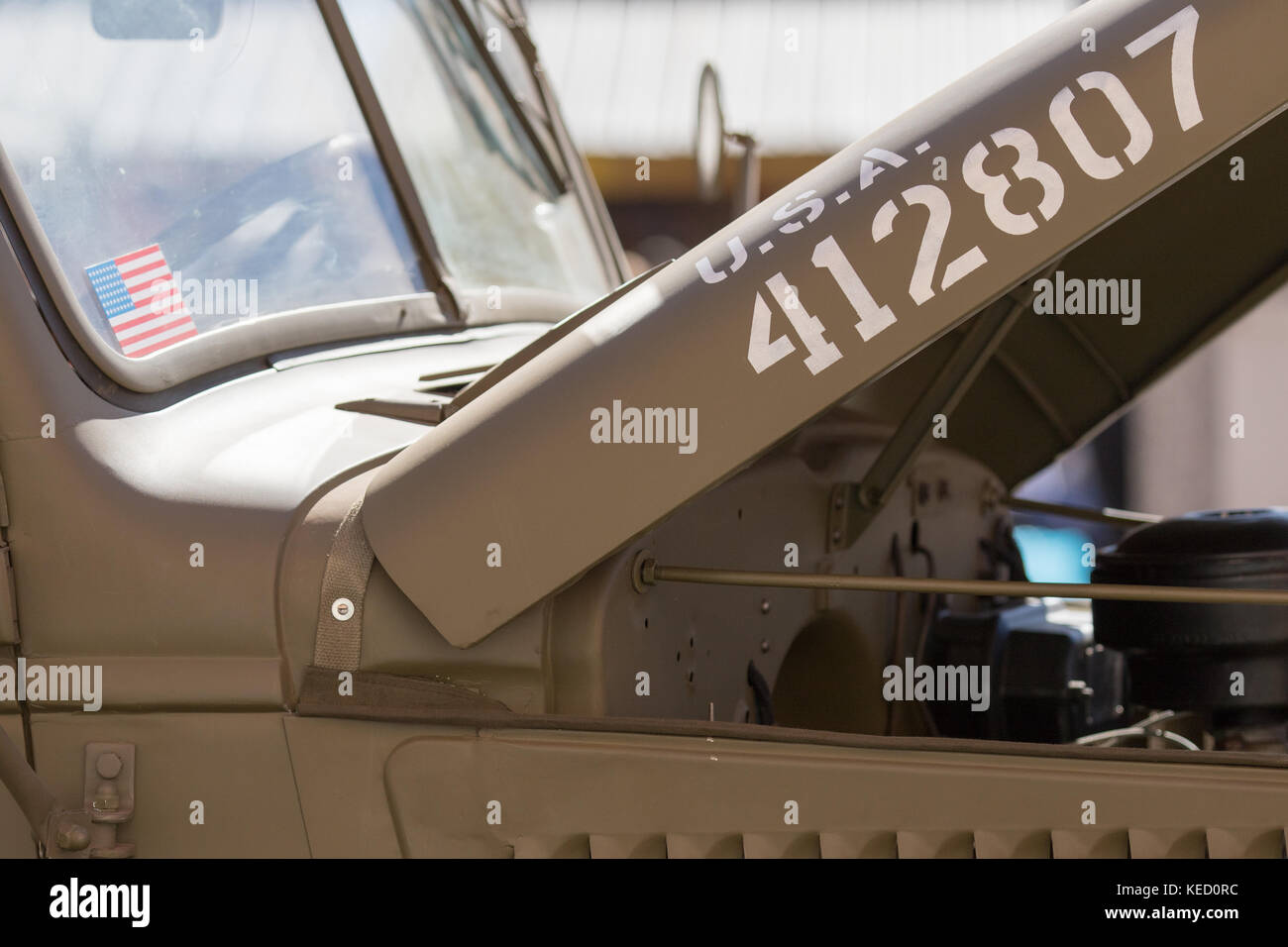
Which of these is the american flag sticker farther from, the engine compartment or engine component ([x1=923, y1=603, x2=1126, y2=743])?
engine component ([x1=923, y1=603, x2=1126, y2=743])

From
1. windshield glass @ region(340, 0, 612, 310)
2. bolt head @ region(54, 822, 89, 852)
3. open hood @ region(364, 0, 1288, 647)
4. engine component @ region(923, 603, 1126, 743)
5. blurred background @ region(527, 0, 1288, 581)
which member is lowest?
bolt head @ region(54, 822, 89, 852)

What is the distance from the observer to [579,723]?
140 cm

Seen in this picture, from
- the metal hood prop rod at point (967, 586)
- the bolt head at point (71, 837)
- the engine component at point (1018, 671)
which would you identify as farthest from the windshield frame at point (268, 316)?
the engine component at point (1018, 671)

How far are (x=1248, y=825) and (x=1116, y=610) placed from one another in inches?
28.9

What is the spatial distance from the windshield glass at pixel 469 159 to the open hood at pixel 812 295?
3.02 ft

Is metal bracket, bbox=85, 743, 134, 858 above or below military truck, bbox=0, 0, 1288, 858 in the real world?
below

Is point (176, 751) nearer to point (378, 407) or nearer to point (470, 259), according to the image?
→ point (378, 407)

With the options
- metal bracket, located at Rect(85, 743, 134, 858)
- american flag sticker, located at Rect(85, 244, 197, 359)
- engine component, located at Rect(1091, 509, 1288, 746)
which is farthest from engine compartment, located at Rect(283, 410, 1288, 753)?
american flag sticker, located at Rect(85, 244, 197, 359)

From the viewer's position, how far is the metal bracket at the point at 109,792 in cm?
146

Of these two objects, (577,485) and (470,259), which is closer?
(577,485)

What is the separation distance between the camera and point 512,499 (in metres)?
1.36

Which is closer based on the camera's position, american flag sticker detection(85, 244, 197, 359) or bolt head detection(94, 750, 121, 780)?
bolt head detection(94, 750, 121, 780)

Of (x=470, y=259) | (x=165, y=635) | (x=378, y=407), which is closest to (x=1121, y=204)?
(x=378, y=407)

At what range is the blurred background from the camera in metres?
9.85
